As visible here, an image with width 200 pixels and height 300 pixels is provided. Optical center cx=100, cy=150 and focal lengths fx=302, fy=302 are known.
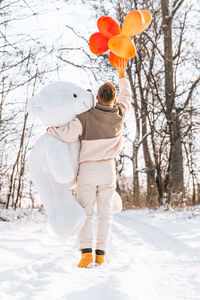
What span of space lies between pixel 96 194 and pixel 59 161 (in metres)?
0.47

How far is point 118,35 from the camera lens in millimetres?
2760

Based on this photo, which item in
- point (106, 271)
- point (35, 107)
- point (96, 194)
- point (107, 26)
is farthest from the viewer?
point (107, 26)

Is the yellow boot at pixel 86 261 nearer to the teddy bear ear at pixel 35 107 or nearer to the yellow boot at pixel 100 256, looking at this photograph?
the yellow boot at pixel 100 256

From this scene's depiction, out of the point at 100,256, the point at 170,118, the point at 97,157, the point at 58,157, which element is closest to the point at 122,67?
the point at 97,157

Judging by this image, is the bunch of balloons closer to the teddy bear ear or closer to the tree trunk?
the teddy bear ear

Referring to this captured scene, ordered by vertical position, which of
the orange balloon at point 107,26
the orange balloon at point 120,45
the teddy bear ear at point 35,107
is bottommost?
the teddy bear ear at point 35,107

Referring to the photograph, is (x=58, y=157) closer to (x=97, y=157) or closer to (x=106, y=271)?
(x=97, y=157)

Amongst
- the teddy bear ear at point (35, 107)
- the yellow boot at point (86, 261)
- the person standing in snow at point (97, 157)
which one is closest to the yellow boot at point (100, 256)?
the person standing in snow at point (97, 157)

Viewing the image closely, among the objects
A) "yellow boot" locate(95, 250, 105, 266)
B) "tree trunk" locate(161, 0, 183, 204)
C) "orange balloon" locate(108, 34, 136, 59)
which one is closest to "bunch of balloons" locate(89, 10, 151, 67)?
"orange balloon" locate(108, 34, 136, 59)

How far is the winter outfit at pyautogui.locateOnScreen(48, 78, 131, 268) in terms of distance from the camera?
96.0 inches

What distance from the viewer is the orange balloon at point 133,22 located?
279 centimetres

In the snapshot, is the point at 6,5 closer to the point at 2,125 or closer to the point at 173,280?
the point at 2,125

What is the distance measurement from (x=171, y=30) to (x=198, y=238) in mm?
6373

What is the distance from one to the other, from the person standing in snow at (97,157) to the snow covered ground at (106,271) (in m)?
0.27
